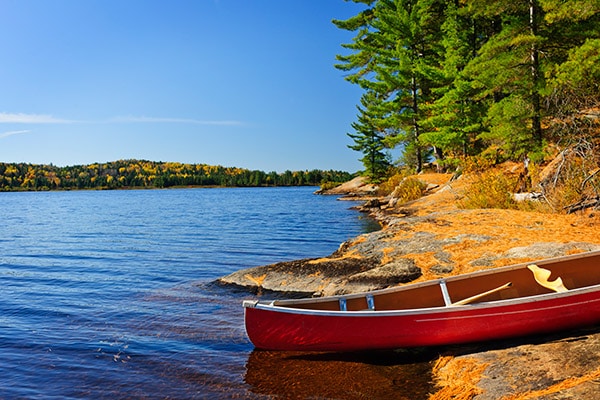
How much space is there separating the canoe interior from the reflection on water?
90cm

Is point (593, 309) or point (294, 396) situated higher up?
point (593, 309)

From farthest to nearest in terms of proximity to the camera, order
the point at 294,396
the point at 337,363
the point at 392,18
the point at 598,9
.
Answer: the point at 392,18 → the point at 598,9 → the point at 337,363 → the point at 294,396

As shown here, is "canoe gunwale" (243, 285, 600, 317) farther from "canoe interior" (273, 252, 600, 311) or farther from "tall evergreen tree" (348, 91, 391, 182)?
"tall evergreen tree" (348, 91, 391, 182)

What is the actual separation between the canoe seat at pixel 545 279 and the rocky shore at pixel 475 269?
1172 mm

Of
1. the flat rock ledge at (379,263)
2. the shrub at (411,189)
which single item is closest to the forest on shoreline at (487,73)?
the shrub at (411,189)

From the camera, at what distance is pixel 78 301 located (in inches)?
444

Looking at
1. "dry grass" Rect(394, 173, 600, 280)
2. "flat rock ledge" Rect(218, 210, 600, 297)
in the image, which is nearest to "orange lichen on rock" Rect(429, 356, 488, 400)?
"flat rock ledge" Rect(218, 210, 600, 297)

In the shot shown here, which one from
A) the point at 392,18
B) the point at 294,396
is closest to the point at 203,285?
the point at 294,396

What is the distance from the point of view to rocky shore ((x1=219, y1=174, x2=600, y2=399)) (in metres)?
5.15

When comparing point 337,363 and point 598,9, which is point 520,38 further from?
point 337,363

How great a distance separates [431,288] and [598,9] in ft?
40.6

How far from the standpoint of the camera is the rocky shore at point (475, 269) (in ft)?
16.9

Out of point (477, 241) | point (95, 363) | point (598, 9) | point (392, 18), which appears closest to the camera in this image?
point (95, 363)

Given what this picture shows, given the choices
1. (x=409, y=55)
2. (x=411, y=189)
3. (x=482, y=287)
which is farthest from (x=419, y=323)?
(x=409, y=55)
